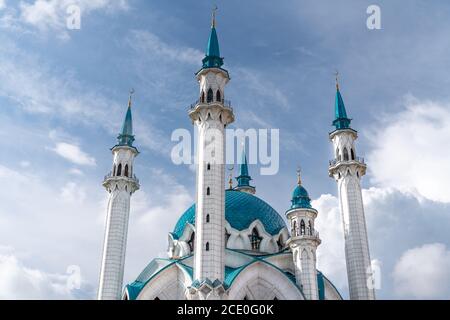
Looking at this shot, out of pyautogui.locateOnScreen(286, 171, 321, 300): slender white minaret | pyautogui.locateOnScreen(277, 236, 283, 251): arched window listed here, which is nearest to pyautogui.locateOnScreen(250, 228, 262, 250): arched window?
pyautogui.locateOnScreen(277, 236, 283, 251): arched window

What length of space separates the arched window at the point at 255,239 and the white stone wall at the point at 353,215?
7304mm

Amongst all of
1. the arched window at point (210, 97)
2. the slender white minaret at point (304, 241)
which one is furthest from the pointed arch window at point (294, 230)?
the arched window at point (210, 97)

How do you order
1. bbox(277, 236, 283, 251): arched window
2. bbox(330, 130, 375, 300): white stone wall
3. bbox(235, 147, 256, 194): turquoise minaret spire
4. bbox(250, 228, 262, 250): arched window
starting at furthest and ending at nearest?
bbox(235, 147, 256, 194): turquoise minaret spire
bbox(277, 236, 283, 251): arched window
bbox(250, 228, 262, 250): arched window
bbox(330, 130, 375, 300): white stone wall

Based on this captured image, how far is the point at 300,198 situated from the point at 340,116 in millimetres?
9012

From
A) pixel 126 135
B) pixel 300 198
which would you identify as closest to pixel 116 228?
pixel 126 135

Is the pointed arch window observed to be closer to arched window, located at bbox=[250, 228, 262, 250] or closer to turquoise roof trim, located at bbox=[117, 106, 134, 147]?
arched window, located at bbox=[250, 228, 262, 250]

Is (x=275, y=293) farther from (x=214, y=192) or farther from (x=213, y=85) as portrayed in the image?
(x=213, y=85)

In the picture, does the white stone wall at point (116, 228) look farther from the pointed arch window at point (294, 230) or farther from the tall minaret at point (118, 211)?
the pointed arch window at point (294, 230)

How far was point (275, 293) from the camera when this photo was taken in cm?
3547

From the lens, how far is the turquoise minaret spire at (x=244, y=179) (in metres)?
55.8

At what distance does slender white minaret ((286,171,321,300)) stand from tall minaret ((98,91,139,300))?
499 inches

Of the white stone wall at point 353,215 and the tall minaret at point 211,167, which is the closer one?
the tall minaret at point 211,167

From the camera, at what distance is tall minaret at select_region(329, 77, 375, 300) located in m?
36.4
